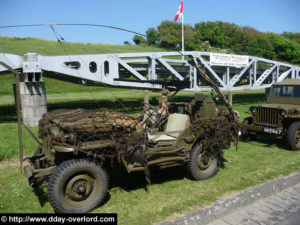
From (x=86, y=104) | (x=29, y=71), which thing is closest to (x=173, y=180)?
(x=29, y=71)

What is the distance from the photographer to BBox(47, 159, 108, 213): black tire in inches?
151

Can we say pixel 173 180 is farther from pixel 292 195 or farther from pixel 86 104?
pixel 86 104

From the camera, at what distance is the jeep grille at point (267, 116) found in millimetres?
7938

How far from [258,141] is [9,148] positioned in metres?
7.45

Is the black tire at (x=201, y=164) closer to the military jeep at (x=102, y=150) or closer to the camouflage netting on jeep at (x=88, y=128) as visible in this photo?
the military jeep at (x=102, y=150)

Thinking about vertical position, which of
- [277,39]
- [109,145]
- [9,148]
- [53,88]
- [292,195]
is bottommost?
[292,195]

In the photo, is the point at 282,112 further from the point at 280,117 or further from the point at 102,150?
the point at 102,150

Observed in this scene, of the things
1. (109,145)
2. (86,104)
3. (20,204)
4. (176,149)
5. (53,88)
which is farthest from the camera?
(53,88)

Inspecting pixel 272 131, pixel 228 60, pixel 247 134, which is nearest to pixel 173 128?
pixel 272 131

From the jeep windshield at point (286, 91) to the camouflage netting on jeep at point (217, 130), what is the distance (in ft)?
12.8

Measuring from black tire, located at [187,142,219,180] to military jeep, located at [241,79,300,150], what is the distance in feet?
10.3

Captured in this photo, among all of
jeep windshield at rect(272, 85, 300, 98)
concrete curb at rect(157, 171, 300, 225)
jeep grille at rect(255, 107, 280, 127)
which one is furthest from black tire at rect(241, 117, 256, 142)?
concrete curb at rect(157, 171, 300, 225)

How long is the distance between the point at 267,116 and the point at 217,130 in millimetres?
3394

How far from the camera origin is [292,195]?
16.3 ft
